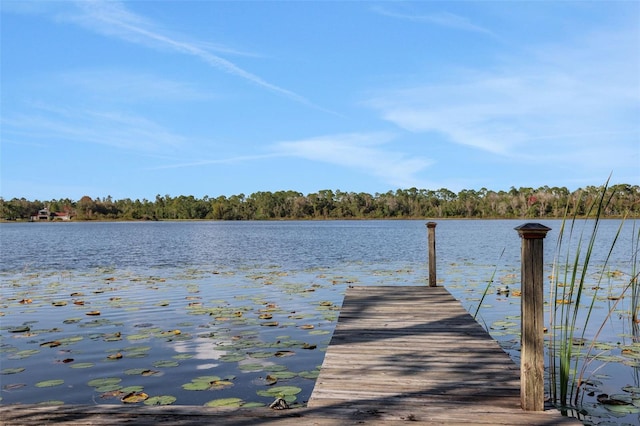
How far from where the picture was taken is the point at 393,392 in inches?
178

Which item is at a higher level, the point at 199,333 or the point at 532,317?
the point at 532,317

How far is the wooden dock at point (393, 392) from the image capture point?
12.8 feet

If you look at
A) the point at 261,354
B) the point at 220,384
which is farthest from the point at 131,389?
the point at 261,354

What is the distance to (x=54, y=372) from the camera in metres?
6.96

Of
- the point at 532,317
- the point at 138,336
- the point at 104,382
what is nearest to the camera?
the point at 532,317

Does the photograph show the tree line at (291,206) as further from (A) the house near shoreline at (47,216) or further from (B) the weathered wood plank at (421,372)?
(B) the weathered wood plank at (421,372)

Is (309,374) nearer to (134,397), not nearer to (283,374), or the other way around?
(283,374)

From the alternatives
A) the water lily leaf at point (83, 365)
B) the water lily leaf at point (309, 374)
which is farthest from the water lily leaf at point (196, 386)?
the water lily leaf at point (83, 365)

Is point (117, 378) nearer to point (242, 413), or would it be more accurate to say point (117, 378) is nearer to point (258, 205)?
point (242, 413)

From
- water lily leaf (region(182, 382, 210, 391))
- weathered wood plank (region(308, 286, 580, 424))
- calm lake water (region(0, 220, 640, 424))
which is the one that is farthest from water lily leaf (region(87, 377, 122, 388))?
weathered wood plank (region(308, 286, 580, 424))

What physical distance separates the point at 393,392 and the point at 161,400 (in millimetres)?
2677

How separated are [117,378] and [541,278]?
5.46m

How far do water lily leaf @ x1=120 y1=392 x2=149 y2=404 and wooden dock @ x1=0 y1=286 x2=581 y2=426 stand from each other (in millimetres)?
1311

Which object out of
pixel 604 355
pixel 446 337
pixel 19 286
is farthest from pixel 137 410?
pixel 19 286
